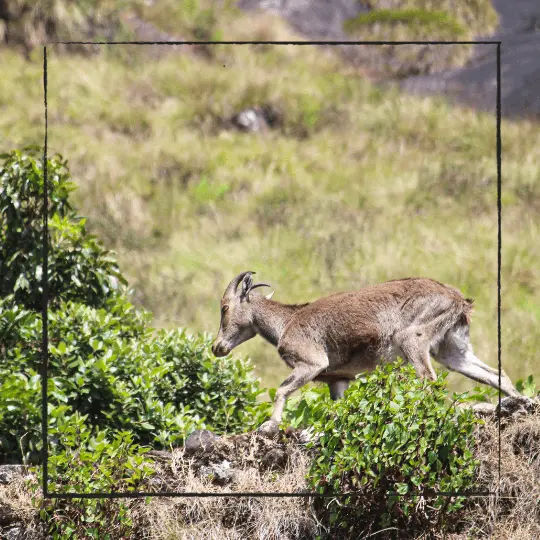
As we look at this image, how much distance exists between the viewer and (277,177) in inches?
1126

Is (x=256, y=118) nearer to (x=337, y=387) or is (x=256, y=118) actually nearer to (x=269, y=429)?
(x=337, y=387)

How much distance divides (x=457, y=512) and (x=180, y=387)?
317 cm

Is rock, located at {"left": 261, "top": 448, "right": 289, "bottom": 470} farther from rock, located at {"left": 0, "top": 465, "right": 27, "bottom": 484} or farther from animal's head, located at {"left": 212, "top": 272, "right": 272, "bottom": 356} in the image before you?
rock, located at {"left": 0, "top": 465, "right": 27, "bottom": 484}

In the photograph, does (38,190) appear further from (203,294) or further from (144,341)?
(203,294)

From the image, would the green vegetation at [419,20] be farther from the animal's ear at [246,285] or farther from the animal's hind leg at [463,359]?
the animal's hind leg at [463,359]

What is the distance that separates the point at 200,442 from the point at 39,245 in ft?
10.7

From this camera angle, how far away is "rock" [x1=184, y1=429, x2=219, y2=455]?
30.9 feet

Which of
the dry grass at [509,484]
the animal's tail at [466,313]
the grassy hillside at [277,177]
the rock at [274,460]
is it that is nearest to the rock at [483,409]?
the dry grass at [509,484]

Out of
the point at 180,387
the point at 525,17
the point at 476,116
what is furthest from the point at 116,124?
the point at 180,387

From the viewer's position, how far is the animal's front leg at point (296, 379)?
9641 millimetres

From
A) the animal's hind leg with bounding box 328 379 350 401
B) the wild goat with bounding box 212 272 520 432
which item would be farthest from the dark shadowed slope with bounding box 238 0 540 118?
the animal's hind leg with bounding box 328 379 350 401

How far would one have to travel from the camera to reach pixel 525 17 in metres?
42.7

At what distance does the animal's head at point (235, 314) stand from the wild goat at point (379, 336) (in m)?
0.50

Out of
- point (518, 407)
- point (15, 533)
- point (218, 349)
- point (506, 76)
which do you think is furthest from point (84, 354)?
point (506, 76)
